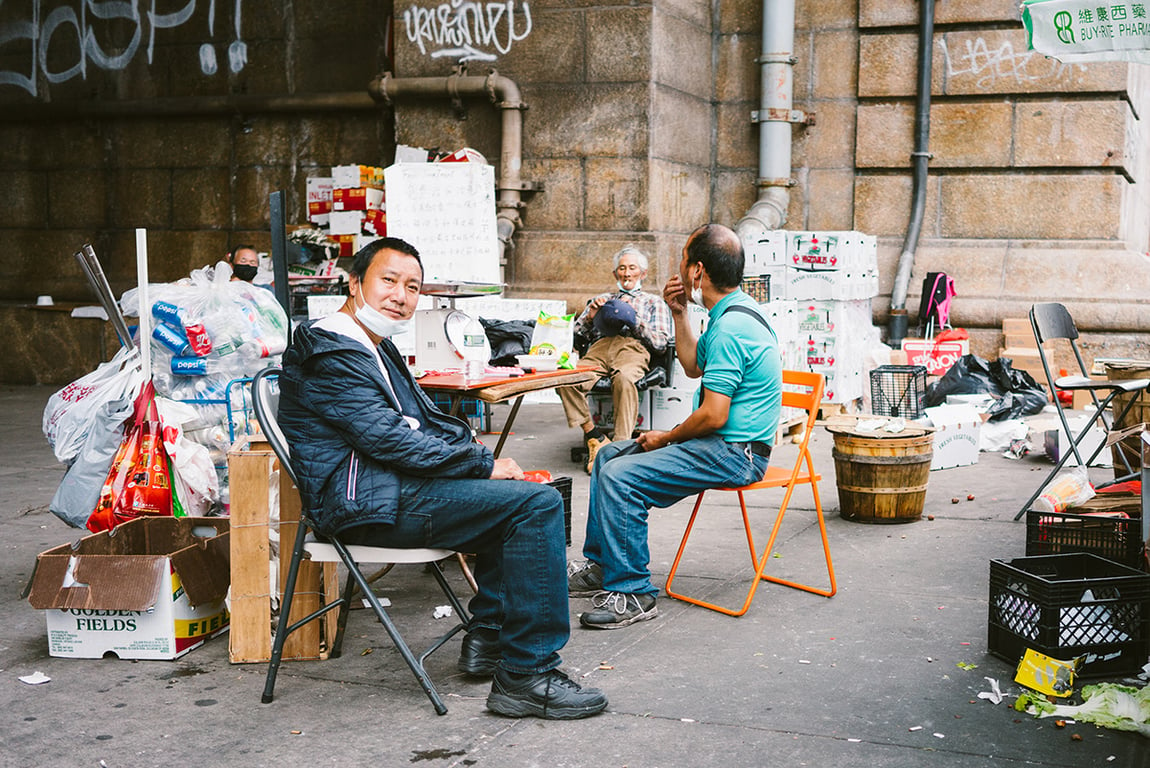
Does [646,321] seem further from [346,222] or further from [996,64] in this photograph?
[996,64]

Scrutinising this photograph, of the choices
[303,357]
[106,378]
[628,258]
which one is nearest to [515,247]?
[628,258]

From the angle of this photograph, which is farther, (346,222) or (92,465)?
(346,222)

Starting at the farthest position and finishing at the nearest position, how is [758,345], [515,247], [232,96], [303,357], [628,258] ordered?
[232,96] < [515,247] < [628,258] < [758,345] < [303,357]

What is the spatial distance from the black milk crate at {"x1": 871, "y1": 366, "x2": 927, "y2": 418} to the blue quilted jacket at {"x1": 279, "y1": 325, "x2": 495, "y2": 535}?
612 cm

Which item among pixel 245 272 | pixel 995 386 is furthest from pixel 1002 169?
pixel 245 272

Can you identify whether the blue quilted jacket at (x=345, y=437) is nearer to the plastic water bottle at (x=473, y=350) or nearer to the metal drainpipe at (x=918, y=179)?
the plastic water bottle at (x=473, y=350)

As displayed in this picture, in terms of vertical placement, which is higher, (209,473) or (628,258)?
(628,258)

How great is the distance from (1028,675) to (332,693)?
226cm

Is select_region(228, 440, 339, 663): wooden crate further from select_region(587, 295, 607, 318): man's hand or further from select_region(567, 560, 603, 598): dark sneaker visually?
select_region(587, 295, 607, 318): man's hand

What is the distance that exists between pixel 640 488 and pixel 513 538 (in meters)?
1.03

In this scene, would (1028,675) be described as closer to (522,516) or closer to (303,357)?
(522,516)

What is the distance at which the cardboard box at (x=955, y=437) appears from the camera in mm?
7785

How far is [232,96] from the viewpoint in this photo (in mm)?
12555

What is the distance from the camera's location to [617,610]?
15.0 feet
